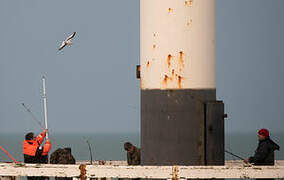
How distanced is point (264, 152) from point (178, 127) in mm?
1869

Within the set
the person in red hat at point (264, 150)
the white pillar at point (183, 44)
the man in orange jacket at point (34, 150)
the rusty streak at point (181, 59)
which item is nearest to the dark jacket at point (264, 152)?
the person in red hat at point (264, 150)

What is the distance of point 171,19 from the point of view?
17.6m

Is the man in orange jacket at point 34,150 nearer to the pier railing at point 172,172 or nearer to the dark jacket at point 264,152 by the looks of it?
the pier railing at point 172,172

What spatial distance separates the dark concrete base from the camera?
17.5 m

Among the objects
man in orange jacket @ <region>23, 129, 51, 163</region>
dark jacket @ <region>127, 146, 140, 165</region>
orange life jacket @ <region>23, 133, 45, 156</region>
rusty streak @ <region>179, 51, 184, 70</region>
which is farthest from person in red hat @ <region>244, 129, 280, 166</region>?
orange life jacket @ <region>23, 133, 45, 156</region>

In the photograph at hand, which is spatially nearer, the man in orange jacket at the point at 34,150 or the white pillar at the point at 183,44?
the white pillar at the point at 183,44

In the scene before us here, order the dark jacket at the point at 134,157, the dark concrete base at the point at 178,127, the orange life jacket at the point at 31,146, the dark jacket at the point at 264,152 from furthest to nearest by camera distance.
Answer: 1. the dark jacket at the point at 134,157
2. the orange life jacket at the point at 31,146
3. the dark concrete base at the point at 178,127
4. the dark jacket at the point at 264,152

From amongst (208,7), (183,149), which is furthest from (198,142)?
(208,7)

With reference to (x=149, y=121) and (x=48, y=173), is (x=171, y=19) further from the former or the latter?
(x=48, y=173)

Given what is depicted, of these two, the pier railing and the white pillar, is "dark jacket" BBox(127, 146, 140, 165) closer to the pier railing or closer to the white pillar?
the white pillar

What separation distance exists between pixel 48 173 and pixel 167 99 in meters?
3.02

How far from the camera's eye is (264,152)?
17375mm

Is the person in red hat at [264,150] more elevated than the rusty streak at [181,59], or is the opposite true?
the rusty streak at [181,59]

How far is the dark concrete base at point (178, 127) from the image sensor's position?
17531mm
